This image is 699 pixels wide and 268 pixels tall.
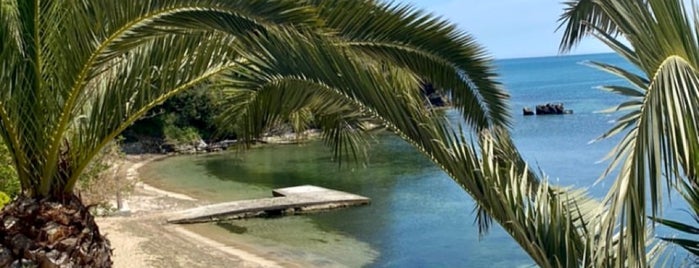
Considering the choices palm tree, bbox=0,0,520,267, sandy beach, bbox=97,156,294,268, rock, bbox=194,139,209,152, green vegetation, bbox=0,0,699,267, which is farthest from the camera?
rock, bbox=194,139,209,152

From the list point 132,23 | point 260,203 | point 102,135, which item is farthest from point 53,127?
point 260,203

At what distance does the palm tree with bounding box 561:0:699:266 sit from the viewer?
1.97 metres

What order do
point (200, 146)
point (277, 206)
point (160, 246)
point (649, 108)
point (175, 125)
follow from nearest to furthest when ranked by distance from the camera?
point (649, 108)
point (160, 246)
point (277, 206)
point (200, 146)
point (175, 125)

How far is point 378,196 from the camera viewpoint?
1905 centimetres

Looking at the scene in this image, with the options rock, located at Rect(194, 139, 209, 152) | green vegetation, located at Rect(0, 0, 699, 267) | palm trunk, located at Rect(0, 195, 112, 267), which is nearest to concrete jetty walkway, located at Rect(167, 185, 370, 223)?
palm trunk, located at Rect(0, 195, 112, 267)

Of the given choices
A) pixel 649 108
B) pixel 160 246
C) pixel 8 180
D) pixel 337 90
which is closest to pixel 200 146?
pixel 160 246

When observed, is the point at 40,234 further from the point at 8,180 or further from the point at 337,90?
the point at 8,180

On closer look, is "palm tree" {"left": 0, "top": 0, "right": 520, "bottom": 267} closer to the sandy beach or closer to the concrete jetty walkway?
the sandy beach

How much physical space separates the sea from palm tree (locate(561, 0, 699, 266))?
58.7 inches

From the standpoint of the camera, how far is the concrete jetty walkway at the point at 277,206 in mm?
15016

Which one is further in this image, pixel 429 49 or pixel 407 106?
pixel 429 49

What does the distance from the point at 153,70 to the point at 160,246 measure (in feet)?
22.4

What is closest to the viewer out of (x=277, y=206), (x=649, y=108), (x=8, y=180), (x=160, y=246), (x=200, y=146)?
(x=649, y=108)

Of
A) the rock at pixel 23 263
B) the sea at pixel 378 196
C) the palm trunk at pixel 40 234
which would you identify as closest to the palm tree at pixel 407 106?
the sea at pixel 378 196
